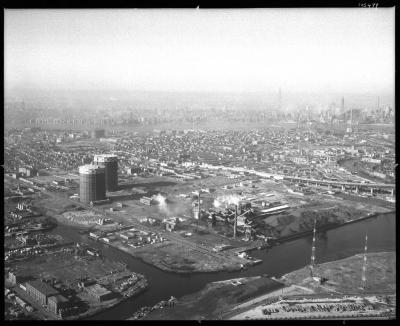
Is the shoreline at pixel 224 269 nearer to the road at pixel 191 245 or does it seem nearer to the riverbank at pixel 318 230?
the riverbank at pixel 318 230

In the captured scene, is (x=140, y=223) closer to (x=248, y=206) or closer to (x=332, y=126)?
(x=248, y=206)

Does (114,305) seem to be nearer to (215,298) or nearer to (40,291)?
(40,291)

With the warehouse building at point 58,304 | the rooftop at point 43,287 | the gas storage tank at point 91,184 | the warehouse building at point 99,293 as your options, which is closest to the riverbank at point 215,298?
the warehouse building at point 99,293

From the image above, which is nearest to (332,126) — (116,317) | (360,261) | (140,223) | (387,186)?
(387,186)

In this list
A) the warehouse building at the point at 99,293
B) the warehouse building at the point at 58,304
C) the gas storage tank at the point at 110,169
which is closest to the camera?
the warehouse building at the point at 58,304

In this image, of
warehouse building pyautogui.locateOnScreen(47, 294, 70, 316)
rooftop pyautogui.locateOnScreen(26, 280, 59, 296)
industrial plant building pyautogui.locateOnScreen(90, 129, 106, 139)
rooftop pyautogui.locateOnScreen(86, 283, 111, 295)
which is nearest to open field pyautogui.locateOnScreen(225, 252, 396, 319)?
rooftop pyautogui.locateOnScreen(86, 283, 111, 295)

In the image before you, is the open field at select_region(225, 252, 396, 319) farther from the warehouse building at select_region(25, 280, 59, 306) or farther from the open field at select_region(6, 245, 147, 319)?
the warehouse building at select_region(25, 280, 59, 306)

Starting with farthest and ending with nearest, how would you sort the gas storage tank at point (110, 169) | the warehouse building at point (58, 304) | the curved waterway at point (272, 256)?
the gas storage tank at point (110, 169) < the curved waterway at point (272, 256) < the warehouse building at point (58, 304)

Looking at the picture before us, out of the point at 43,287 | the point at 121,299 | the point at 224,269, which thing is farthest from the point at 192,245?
the point at 43,287
